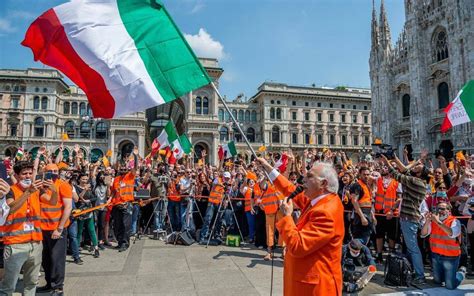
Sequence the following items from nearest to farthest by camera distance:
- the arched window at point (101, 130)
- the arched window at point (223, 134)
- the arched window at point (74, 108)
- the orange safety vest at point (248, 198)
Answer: the orange safety vest at point (248, 198) < the arched window at point (101, 130) < the arched window at point (74, 108) < the arched window at point (223, 134)

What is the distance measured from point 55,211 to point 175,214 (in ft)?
17.1

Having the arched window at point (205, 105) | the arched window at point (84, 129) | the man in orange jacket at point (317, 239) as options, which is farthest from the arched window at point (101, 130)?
the man in orange jacket at point (317, 239)

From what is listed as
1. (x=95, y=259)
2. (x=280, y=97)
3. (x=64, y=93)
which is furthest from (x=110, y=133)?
(x=95, y=259)

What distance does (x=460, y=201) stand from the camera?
691 cm

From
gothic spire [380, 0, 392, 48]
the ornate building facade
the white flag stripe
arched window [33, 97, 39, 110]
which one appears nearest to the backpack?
the white flag stripe

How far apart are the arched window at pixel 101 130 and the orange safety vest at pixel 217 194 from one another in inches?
2038

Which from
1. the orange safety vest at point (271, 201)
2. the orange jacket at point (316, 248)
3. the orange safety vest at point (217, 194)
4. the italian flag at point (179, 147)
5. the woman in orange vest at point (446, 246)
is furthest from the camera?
the italian flag at point (179, 147)

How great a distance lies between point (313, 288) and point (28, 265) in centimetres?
366

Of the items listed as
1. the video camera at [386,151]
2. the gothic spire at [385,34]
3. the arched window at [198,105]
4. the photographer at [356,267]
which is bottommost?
the photographer at [356,267]

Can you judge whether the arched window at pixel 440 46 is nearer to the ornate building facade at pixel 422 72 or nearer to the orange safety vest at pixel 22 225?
the ornate building facade at pixel 422 72

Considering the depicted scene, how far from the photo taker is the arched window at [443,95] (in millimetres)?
32362

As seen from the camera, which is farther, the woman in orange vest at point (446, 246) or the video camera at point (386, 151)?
the video camera at point (386, 151)

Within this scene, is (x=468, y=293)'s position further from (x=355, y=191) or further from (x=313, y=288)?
(x=313, y=288)

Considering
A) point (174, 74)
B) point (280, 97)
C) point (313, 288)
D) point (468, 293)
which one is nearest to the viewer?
point (313, 288)
